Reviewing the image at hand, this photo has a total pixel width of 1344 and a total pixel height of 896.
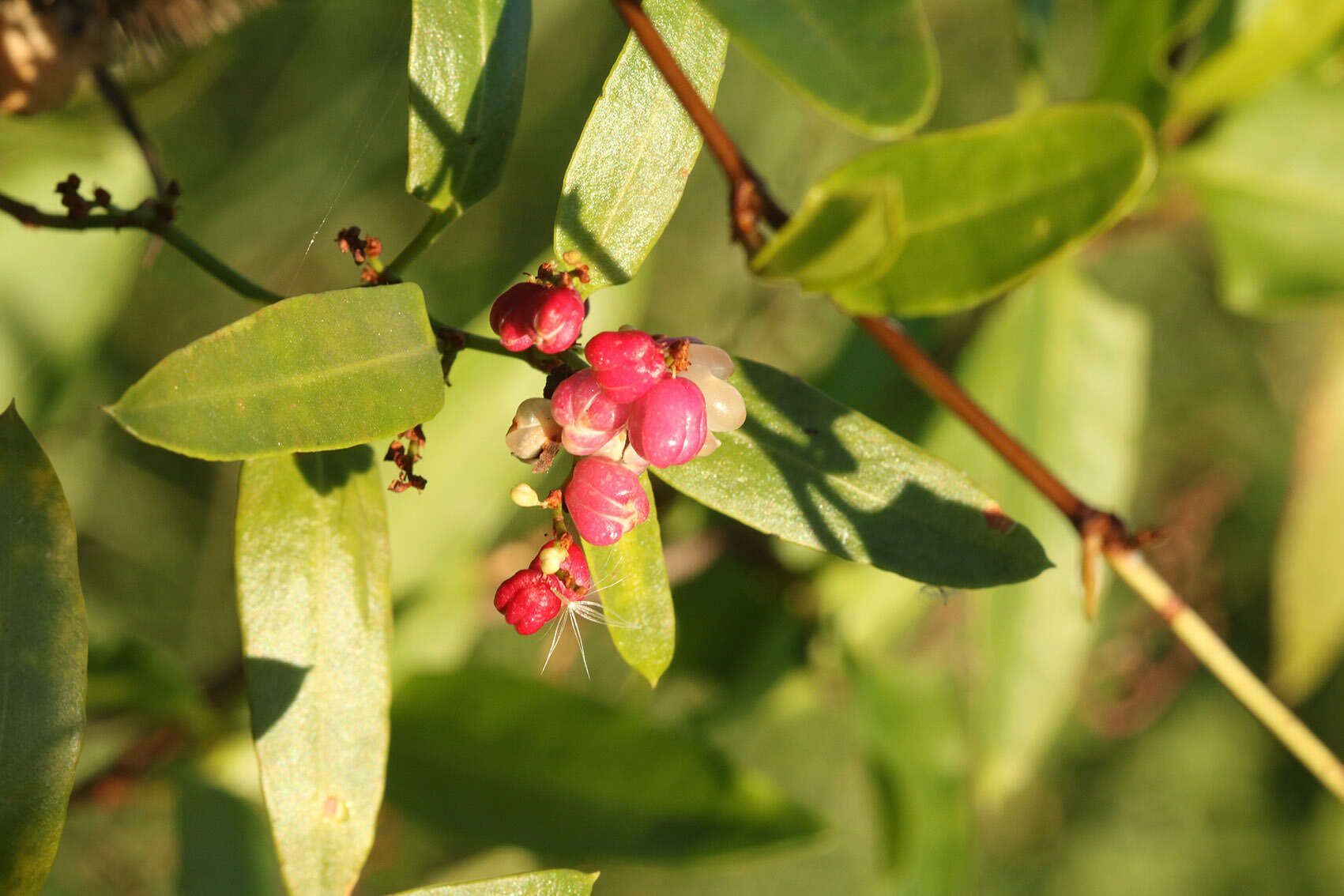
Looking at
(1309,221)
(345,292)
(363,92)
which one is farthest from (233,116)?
(1309,221)

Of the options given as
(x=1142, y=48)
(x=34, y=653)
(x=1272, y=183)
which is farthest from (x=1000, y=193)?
(x=1272, y=183)

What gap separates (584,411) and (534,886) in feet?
1.02

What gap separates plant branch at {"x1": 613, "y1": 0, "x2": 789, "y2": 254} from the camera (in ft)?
1.93

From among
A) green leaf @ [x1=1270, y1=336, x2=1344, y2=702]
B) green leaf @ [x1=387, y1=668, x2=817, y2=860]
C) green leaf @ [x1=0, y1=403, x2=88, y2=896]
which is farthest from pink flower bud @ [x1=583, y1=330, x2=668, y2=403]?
green leaf @ [x1=1270, y1=336, x2=1344, y2=702]

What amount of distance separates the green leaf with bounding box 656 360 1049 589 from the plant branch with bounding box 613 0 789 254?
100 millimetres

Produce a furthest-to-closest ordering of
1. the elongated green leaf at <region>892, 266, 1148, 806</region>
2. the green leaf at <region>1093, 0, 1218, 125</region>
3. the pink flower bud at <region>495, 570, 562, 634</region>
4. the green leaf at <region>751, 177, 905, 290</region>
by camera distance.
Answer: the elongated green leaf at <region>892, 266, 1148, 806</region>, the green leaf at <region>1093, 0, 1218, 125</region>, the pink flower bud at <region>495, 570, 562, 634</region>, the green leaf at <region>751, 177, 905, 290</region>

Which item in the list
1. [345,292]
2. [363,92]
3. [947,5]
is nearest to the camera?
[345,292]

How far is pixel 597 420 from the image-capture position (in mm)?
561

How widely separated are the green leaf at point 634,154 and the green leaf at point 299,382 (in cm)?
12

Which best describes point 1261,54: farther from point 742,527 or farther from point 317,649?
point 317,649

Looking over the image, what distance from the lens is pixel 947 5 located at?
219cm

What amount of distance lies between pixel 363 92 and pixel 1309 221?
4.17ft

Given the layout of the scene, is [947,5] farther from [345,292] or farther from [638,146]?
[345,292]

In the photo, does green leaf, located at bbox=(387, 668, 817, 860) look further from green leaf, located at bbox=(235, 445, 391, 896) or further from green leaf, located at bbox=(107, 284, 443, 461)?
green leaf, located at bbox=(107, 284, 443, 461)
